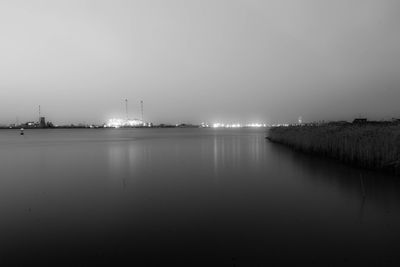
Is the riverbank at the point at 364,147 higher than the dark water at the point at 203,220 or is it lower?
higher

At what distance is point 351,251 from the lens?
21.7 ft

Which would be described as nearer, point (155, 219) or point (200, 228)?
point (200, 228)

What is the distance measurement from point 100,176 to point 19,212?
7.98 metres

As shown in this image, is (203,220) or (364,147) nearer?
(203,220)

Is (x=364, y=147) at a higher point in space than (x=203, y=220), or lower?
higher

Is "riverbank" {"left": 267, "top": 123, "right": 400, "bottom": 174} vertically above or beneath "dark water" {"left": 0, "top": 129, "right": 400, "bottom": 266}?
above

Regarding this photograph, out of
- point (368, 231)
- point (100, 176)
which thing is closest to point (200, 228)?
point (368, 231)

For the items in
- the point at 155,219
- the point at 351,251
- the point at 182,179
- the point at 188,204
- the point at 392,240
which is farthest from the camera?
the point at 182,179

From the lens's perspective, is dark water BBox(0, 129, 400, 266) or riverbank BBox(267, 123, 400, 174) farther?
Result: riverbank BBox(267, 123, 400, 174)

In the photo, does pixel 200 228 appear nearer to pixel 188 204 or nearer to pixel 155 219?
pixel 155 219

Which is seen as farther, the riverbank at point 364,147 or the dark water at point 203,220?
the riverbank at point 364,147

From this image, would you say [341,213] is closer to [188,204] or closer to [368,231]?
[368,231]

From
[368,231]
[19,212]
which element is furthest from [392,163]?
[19,212]

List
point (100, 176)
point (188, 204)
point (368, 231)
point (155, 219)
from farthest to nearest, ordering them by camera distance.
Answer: point (100, 176) → point (188, 204) → point (155, 219) → point (368, 231)
